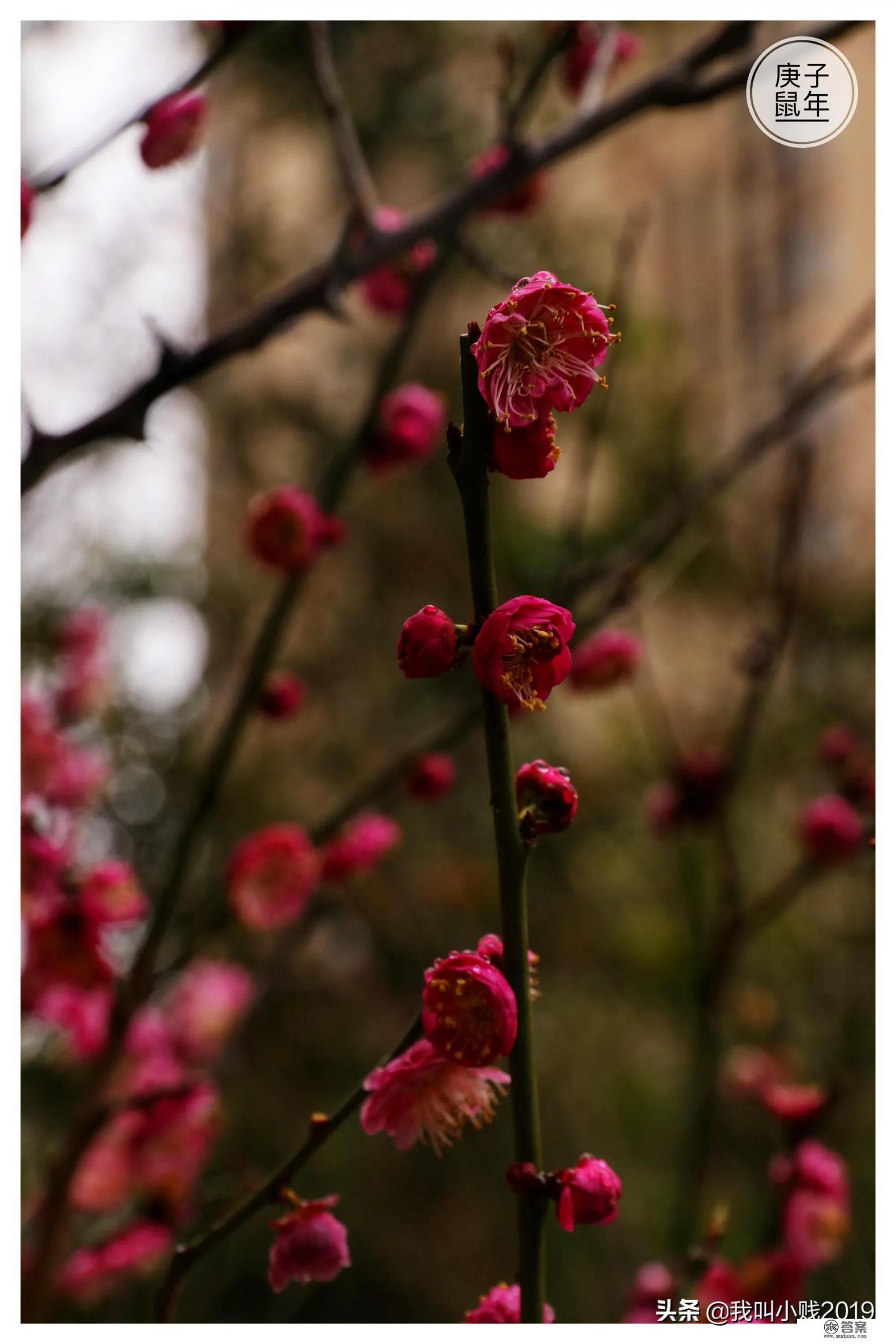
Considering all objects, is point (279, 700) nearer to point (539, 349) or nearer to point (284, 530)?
point (284, 530)

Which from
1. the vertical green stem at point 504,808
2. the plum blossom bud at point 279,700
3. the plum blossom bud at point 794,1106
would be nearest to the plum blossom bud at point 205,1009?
the plum blossom bud at point 279,700

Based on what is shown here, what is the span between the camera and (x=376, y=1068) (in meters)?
0.31

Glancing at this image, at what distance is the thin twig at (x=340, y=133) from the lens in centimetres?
54

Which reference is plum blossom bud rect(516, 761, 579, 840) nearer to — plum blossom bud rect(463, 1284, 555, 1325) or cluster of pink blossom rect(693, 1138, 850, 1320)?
plum blossom bud rect(463, 1284, 555, 1325)

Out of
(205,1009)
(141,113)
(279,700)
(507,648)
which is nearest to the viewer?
(507,648)

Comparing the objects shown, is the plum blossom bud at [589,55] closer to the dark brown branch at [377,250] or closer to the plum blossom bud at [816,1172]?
the dark brown branch at [377,250]

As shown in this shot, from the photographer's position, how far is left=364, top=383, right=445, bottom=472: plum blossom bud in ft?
1.98

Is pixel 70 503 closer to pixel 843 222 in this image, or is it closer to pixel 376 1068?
pixel 843 222

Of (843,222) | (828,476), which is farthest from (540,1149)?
(828,476)

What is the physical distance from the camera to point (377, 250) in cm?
52

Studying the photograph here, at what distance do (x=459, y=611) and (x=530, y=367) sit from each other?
0.42m

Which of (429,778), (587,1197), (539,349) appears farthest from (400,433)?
(587,1197)

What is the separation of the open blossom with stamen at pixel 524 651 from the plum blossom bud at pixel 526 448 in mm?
36

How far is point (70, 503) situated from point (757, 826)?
3.08 feet
